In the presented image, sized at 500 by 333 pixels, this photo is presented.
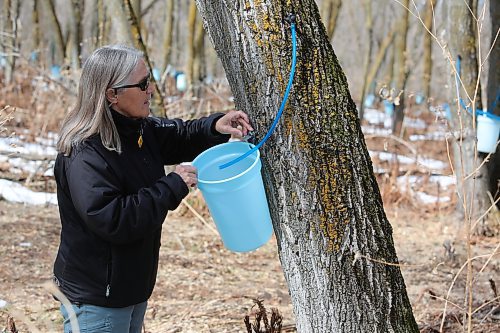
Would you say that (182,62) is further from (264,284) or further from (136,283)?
(136,283)

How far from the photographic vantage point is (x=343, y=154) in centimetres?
228

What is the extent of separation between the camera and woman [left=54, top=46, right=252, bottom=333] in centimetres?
212

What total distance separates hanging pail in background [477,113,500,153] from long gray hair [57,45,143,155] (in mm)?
4137

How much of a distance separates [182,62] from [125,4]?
744 inches

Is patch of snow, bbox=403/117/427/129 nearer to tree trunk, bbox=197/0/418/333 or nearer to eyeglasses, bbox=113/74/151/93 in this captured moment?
tree trunk, bbox=197/0/418/333

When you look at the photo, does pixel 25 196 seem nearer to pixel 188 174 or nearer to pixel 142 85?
pixel 142 85

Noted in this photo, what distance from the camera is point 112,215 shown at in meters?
2.07

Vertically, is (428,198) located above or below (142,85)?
below

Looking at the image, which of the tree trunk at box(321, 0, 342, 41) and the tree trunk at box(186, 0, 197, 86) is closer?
the tree trunk at box(186, 0, 197, 86)

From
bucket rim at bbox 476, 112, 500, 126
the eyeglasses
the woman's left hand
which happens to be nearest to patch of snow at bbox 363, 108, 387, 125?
bucket rim at bbox 476, 112, 500, 126

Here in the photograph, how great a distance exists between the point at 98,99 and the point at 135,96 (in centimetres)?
12

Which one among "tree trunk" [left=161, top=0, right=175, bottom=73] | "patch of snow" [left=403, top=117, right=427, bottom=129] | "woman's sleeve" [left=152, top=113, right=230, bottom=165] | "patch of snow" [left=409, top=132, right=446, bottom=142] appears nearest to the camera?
"woman's sleeve" [left=152, top=113, right=230, bottom=165]

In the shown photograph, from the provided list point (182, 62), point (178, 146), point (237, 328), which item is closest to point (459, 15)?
point (237, 328)

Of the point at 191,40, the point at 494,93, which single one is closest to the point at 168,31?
the point at 191,40
